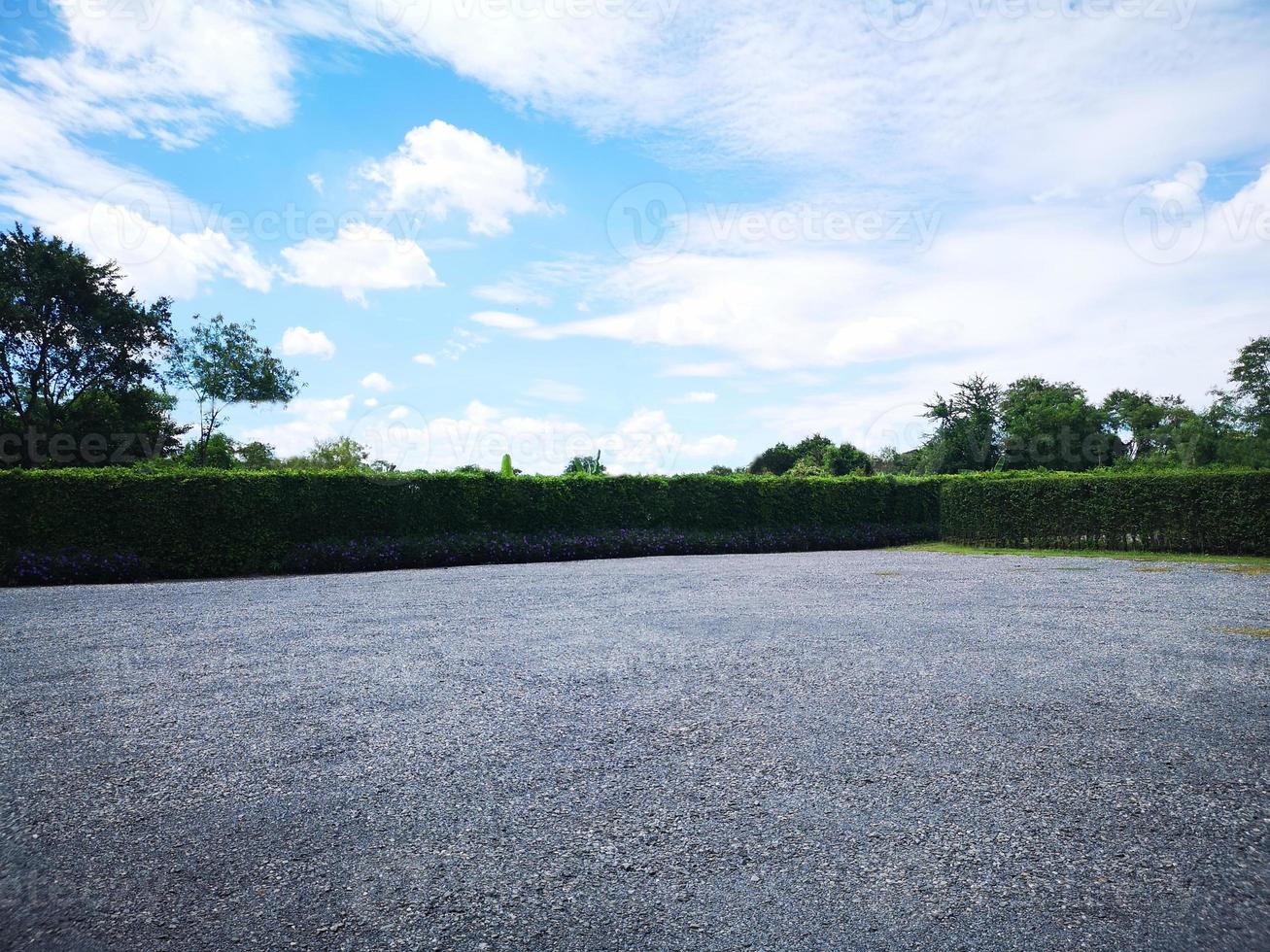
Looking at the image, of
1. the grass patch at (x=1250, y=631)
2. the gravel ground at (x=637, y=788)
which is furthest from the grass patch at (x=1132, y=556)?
the gravel ground at (x=637, y=788)

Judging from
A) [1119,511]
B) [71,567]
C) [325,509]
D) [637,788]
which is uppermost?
[325,509]

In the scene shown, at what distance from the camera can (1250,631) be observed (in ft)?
23.5

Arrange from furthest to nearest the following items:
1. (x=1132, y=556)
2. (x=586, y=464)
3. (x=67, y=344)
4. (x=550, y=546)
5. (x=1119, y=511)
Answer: (x=67, y=344)
(x=586, y=464)
(x=1119, y=511)
(x=550, y=546)
(x=1132, y=556)

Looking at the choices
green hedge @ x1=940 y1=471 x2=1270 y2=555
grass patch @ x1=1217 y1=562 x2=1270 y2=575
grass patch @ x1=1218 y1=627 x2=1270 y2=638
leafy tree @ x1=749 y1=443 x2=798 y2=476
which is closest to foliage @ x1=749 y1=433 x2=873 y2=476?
leafy tree @ x1=749 y1=443 x2=798 y2=476

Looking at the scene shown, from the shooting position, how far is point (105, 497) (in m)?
13.1

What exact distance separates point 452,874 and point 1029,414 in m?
54.4

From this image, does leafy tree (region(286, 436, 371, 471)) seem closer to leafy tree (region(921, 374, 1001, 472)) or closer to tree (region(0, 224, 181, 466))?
tree (region(0, 224, 181, 466))

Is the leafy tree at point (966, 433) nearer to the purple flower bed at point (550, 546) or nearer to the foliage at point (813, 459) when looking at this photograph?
the foliage at point (813, 459)

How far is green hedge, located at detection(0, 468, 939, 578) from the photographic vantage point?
1299 cm

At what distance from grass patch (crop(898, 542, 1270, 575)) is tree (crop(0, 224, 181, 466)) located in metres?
28.9

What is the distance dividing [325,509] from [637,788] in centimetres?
1270

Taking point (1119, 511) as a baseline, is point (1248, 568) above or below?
below

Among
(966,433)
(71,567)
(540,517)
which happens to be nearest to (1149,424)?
(966,433)

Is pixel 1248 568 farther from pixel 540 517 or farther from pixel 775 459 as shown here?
pixel 775 459
